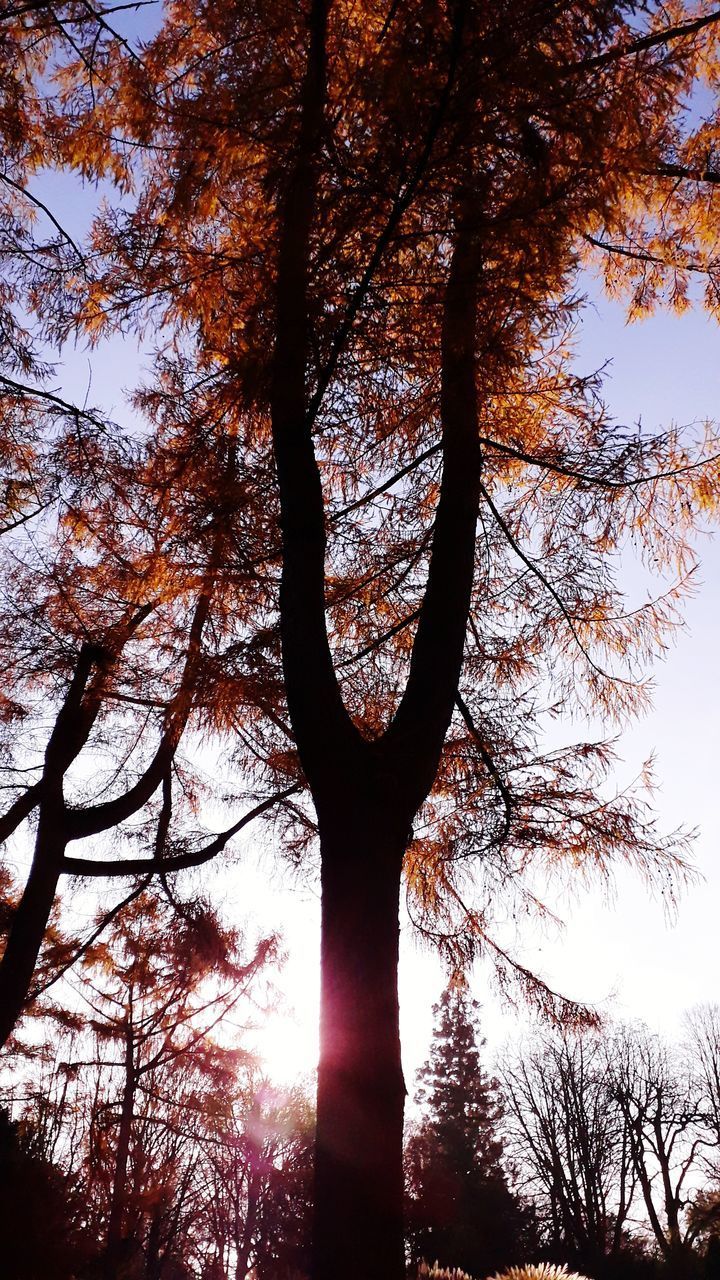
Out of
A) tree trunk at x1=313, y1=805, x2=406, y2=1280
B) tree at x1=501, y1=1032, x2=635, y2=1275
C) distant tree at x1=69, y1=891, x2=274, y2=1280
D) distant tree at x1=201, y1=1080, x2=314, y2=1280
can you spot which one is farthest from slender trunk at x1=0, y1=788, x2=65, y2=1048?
tree at x1=501, y1=1032, x2=635, y2=1275

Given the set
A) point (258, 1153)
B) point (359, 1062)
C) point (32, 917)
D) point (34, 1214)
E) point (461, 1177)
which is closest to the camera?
point (359, 1062)

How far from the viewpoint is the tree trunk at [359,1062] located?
1.94 m

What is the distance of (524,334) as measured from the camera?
10.4 feet

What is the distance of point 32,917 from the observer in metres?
4.91

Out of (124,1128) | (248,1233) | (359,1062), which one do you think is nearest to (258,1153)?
(248,1233)

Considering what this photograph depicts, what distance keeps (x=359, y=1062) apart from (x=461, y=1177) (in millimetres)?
23546

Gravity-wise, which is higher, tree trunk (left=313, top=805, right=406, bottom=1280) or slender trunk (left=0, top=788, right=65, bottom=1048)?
slender trunk (left=0, top=788, right=65, bottom=1048)

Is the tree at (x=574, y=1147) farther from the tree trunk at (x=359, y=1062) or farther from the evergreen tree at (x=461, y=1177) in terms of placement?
the tree trunk at (x=359, y=1062)

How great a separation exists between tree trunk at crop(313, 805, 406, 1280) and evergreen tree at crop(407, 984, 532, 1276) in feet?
30.6

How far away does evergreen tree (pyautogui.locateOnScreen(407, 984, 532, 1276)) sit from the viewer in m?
17.4

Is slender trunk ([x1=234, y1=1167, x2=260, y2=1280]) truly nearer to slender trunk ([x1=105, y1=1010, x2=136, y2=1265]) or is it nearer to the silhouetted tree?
slender trunk ([x1=105, y1=1010, x2=136, y2=1265])

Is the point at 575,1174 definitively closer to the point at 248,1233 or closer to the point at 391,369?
the point at 248,1233

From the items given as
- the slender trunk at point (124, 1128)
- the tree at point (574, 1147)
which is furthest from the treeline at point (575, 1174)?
the slender trunk at point (124, 1128)

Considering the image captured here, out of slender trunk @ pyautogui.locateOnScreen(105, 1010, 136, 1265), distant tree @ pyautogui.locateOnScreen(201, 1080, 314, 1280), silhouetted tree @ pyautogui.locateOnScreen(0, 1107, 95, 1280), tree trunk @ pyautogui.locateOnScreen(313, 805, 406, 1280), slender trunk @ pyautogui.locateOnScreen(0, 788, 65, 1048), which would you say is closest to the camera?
tree trunk @ pyautogui.locateOnScreen(313, 805, 406, 1280)
